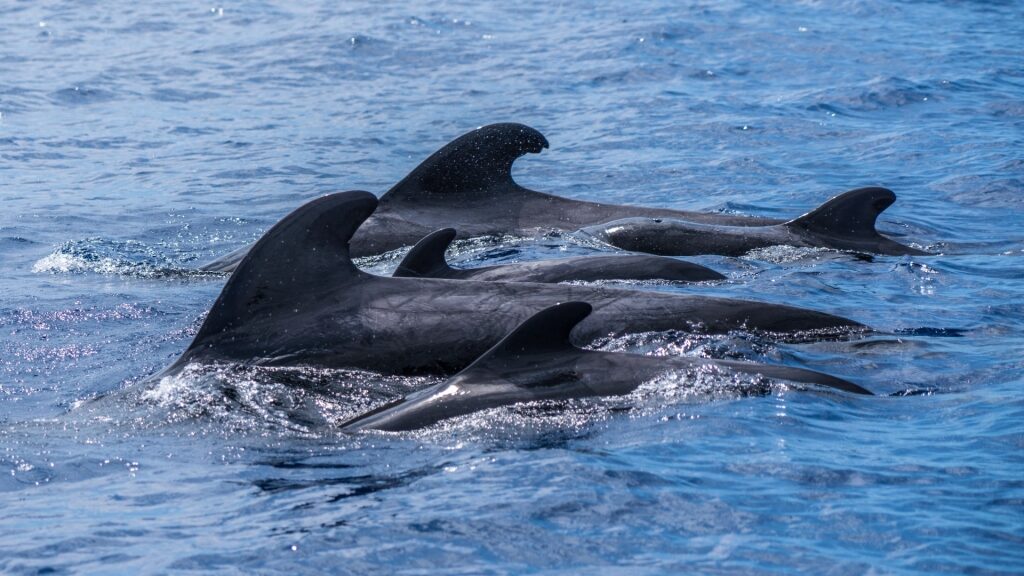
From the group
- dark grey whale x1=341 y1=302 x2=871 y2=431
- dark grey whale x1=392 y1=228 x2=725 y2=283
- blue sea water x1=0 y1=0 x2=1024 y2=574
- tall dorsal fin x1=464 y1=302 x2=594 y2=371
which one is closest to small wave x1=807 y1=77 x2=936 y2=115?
blue sea water x1=0 y1=0 x2=1024 y2=574

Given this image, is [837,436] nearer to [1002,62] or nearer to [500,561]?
[500,561]

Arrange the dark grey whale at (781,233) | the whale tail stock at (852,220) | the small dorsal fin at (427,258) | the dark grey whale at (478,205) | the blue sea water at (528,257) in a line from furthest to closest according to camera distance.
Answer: the dark grey whale at (478,205) → the whale tail stock at (852,220) → the dark grey whale at (781,233) → the small dorsal fin at (427,258) → the blue sea water at (528,257)

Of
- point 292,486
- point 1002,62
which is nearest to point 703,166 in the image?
point 1002,62

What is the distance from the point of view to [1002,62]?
25.6m

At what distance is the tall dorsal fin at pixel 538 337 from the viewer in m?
7.80

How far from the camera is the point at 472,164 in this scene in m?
14.1

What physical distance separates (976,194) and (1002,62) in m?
9.57

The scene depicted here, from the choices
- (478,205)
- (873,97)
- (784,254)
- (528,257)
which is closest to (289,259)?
(528,257)

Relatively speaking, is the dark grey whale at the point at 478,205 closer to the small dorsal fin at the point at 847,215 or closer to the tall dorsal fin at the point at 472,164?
the tall dorsal fin at the point at 472,164

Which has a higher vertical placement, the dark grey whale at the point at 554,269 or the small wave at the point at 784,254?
the dark grey whale at the point at 554,269

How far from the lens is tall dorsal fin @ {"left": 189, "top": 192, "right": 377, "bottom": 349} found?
893cm

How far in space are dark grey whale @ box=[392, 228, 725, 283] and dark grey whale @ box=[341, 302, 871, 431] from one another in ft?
7.07

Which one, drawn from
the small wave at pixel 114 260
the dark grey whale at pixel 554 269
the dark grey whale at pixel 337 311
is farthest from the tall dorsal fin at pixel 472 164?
the dark grey whale at pixel 337 311

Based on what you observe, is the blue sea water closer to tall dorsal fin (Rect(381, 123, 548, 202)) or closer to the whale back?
the whale back
